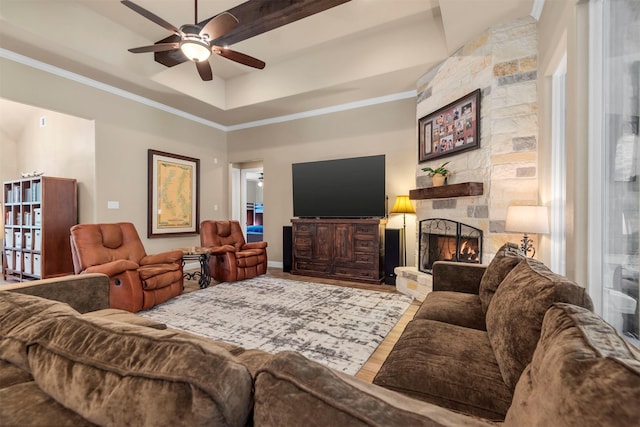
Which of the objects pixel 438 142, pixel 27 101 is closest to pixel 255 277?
pixel 438 142

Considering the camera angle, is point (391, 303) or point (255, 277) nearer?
point (391, 303)

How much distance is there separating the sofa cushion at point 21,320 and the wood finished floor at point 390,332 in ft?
5.38

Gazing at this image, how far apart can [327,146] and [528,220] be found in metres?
3.78

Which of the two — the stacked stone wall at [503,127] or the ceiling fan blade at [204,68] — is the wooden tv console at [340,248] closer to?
the stacked stone wall at [503,127]

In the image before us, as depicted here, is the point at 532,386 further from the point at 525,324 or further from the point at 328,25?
Answer: the point at 328,25

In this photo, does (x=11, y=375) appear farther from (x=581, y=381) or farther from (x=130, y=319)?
(x=581, y=381)

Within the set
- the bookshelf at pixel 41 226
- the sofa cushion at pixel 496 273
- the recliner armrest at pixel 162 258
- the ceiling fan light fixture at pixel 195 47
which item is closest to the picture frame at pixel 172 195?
the bookshelf at pixel 41 226

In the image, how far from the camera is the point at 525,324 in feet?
3.68

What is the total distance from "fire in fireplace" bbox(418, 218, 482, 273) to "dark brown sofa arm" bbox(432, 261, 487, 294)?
3.13 ft

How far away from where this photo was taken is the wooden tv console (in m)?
4.70

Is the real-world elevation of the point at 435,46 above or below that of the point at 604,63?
above

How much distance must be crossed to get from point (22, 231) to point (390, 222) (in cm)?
608

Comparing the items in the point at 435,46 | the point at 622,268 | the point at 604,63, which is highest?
the point at 435,46

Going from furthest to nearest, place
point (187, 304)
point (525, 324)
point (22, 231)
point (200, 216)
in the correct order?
point (200, 216)
point (22, 231)
point (187, 304)
point (525, 324)
